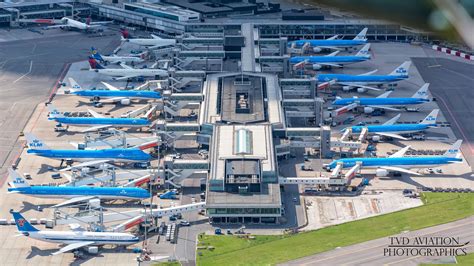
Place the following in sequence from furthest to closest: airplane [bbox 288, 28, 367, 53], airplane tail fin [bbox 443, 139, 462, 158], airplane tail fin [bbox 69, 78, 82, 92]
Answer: airplane [bbox 288, 28, 367, 53], airplane tail fin [bbox 69, 78, 82, 92], airplane tail fin [bbox 443, 139, 462, 158]

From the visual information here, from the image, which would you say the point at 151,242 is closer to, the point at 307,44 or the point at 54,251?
the point at 54,251

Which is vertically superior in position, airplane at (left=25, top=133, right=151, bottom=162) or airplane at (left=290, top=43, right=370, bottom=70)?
airplane at (left=290, top=43, right=370, bottom=70)

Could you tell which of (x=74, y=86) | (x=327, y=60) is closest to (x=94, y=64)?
(x=74, y=86)

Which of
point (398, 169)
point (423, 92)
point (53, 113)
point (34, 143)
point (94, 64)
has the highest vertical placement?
point (94, 64)

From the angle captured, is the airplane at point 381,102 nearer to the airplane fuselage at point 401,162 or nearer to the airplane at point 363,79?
the airplane at point 363,79

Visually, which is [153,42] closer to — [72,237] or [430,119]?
[430,119]

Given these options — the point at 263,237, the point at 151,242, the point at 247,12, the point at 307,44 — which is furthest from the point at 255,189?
the point at 247,12

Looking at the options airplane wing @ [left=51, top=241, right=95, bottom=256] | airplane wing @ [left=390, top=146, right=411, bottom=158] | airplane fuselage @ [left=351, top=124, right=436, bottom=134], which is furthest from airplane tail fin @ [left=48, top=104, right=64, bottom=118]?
airplane wing @ [left=390, top=146, right=411, bottom=158]

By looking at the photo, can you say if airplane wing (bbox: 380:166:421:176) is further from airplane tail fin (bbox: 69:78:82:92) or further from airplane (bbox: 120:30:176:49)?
airplane (bbox: 120:30:176:49)
